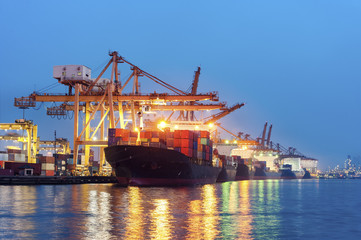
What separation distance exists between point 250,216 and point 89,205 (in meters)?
10.9

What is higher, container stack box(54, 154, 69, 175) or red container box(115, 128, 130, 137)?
red container box(115, 128, 130, 137)

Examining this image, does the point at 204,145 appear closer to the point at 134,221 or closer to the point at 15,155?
the point at 15,155

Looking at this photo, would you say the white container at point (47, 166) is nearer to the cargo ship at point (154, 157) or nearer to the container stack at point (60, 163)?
the container stack at point (60, 163)

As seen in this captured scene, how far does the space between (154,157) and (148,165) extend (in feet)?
4.36

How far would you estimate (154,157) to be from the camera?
5000 cm

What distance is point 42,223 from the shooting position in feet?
70.0

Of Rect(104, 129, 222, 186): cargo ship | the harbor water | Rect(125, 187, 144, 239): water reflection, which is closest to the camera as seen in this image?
Rect(125, 187, 144, 239): water reflection

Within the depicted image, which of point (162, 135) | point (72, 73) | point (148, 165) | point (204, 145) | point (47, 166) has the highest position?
point (72, 73)

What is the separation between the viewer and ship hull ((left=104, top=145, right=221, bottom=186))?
49625 millimetres

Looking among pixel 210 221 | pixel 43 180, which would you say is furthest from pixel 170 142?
pixel 210 221

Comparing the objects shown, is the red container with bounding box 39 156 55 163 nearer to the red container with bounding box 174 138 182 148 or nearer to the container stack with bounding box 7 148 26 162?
the container stack with bounding box 7 148 26 162

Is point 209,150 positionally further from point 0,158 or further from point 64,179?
point 0,158

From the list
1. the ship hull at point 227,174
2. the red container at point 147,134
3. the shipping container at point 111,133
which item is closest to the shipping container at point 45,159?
the shipping container at point 111,133

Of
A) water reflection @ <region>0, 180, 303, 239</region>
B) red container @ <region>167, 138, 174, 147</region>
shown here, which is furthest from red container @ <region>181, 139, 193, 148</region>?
water reflection @ <region>0, 180, 303, 239</region>
